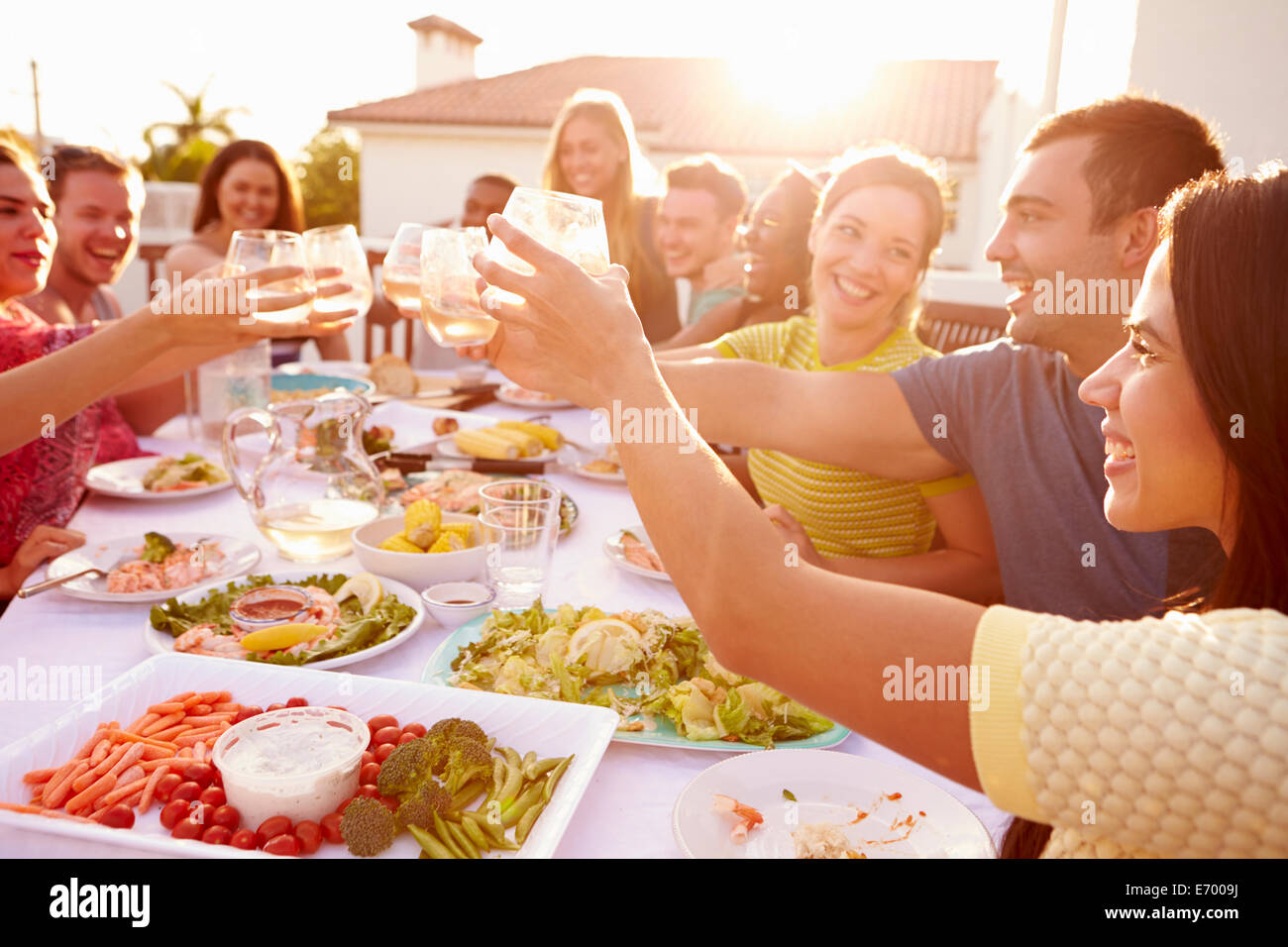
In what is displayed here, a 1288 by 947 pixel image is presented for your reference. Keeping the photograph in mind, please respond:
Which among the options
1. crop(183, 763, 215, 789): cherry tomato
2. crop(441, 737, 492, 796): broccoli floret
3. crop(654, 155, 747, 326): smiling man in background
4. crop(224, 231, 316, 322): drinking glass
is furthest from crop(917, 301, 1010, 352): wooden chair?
crop(183, 763, 215, 789): cherry tomato

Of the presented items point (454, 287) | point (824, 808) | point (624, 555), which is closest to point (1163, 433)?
point (824, 808)

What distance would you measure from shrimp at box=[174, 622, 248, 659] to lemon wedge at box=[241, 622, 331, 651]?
0.03 meters

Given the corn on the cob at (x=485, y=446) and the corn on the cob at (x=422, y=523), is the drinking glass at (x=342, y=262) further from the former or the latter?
the corn on the cob at (x=485, y=446)

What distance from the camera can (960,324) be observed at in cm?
505

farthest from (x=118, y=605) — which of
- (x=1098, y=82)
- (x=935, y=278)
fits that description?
(x=935, y=278)

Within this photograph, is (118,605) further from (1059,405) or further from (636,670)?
(1059,405)

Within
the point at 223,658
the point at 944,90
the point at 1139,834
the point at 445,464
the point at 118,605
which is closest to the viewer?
the point at 1139,834

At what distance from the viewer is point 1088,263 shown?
2.21 m

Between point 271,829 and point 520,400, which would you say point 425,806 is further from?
point 520,400

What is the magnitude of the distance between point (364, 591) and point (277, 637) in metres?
0.25

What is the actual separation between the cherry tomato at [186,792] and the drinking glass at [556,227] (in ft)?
2.71

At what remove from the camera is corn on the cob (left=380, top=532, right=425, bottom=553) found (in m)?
2.16

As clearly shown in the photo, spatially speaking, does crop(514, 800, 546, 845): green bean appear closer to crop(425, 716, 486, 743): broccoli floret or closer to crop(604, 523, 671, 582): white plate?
crop(425, 716, 486, 743): broccoli floret
